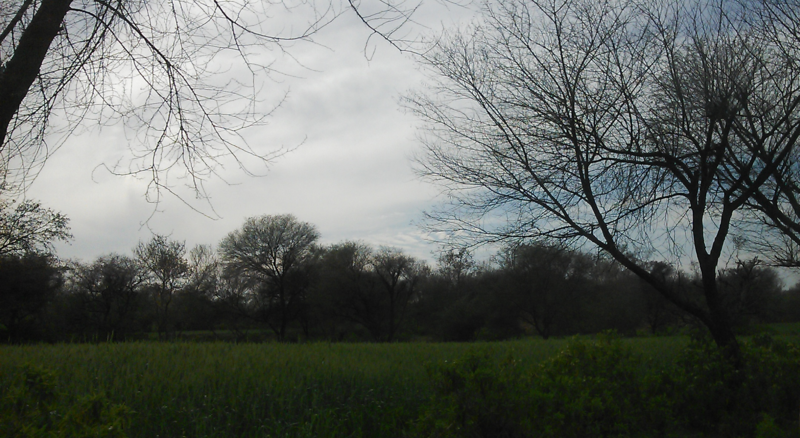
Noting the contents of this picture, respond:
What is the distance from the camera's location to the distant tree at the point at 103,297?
23734mm

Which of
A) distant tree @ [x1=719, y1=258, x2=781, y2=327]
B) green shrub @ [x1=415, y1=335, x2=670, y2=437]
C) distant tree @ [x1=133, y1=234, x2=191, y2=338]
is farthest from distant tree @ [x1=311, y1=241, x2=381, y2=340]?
green shrub @ [x1=415, y1=335, x2=670, y2=437]

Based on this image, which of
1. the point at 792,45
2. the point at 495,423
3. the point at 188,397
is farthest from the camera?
the point at 792,45

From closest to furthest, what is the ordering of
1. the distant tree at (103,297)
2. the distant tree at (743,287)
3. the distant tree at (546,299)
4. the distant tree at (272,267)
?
the distant tree at (743,287), the distant tree at (103,297), the distant tree at (546,299), the distant tree at (272,267)

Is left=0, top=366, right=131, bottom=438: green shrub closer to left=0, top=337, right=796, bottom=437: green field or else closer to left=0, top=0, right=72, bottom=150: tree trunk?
left=0, top=337, right=796, bottom=437: green field

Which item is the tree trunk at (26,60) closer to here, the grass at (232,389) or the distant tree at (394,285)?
the grass at (232,389)

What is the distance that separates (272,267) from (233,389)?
37.5m

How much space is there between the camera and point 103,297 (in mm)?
24391

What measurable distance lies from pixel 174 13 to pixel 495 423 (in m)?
4.30

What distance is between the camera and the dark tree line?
20.9m

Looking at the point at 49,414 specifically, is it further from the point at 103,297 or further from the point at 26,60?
the point at 103,297

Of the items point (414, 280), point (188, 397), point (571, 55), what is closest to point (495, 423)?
point (188, 397)

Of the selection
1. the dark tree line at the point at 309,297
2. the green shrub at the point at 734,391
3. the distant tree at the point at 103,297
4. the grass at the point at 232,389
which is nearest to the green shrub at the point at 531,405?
the grass at the point at 232,389

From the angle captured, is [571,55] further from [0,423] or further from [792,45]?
[0,423]

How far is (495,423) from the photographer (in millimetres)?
4238
